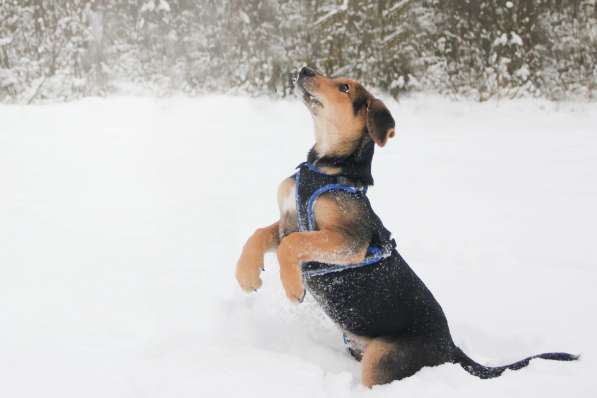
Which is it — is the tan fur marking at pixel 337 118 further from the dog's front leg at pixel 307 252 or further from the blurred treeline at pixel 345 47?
the blurred treeline at pixel 345 47

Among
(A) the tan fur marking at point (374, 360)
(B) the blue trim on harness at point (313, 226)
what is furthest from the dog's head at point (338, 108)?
(A) the tan fur marking at point (374, 360)

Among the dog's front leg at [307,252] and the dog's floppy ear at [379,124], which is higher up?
the dog's floppy ear at [379,124]

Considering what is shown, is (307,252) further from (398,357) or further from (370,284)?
(398,357)

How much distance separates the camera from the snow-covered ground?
247 cm

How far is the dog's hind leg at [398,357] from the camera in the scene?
2543mm

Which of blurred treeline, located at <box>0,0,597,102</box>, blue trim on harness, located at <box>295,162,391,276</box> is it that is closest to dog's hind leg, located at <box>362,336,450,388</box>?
blue trim on harness, located at <box>295,162,391,276</box>

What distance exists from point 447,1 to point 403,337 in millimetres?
8866

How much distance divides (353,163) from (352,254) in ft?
1.62

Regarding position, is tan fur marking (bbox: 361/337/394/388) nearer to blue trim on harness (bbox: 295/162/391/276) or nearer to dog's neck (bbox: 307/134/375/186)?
blue trim on harness (bbox: 295/162/391/276)

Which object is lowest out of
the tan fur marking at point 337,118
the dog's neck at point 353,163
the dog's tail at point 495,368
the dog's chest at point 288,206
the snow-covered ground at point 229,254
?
the snow-covered ground at point 229,254

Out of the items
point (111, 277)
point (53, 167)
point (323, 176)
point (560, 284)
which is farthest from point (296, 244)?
point (53, 167)

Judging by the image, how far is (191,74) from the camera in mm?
12602

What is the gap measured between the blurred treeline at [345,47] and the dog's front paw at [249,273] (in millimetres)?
8058

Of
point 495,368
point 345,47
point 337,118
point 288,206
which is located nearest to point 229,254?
point 288,206
